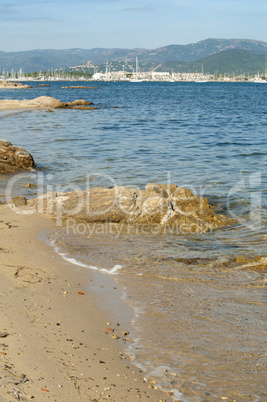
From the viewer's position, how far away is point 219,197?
10250 millimetres

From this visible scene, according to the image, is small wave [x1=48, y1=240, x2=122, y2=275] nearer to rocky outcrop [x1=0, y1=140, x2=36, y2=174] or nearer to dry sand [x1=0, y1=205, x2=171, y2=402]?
dry sand [x1=0, y1=205, x2=171, y2=402]

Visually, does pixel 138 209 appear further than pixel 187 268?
Yes

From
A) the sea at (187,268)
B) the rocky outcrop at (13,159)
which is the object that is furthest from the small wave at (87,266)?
the rocky outcrop at (13,159)

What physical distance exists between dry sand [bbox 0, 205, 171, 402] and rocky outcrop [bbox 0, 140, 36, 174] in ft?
22.9

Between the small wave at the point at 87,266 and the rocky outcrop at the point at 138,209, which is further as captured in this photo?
the rocky outcrop at the point at 138,209

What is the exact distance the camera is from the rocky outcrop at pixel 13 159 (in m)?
12.5

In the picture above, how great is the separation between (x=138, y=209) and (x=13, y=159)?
19.4 ft

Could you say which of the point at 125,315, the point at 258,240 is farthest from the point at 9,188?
the point at 125,315

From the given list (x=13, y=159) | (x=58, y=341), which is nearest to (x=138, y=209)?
(x=58, y=341)

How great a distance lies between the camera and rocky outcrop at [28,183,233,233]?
809 centimetres

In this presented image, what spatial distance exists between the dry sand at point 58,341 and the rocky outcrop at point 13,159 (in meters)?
6.99

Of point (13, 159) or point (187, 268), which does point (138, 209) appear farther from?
point (13, 159)

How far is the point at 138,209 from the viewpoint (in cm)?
826

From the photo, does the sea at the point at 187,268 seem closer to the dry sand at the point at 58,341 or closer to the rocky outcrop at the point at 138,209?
the dry sand at the point at 58,341
